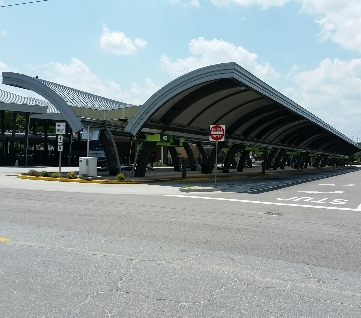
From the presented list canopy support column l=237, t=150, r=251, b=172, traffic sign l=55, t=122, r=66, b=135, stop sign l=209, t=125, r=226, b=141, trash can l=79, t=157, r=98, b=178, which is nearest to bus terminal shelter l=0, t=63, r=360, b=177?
traffic sign l=55, t=122, r=66, b=135

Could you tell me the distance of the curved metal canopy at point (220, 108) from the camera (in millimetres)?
20828

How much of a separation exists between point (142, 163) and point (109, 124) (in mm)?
3880

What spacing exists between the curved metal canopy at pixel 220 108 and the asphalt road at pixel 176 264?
12263 mm

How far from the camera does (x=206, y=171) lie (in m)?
34.2

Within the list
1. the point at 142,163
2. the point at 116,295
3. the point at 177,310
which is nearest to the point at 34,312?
the point at 116,295

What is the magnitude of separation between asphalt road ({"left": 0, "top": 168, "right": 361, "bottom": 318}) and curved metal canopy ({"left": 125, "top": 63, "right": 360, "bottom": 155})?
12.3 m

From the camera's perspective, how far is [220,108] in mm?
29734

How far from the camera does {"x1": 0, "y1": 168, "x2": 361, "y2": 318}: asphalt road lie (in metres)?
3.95

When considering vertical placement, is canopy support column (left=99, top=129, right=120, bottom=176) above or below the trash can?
above

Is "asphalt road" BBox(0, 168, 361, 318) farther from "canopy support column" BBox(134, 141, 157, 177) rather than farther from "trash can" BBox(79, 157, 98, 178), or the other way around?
"canopy support column" BBox(134, 141, 157, 177)

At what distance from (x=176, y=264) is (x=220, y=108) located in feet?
82.8

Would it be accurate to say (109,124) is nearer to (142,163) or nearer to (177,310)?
(142,163)

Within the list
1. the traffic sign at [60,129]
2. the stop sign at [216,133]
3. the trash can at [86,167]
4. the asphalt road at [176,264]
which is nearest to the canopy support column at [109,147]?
the traffic sign at [60,129]

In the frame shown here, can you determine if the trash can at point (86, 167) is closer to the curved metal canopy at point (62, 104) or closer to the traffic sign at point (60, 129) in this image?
the traffic sign at point (60, 129)
